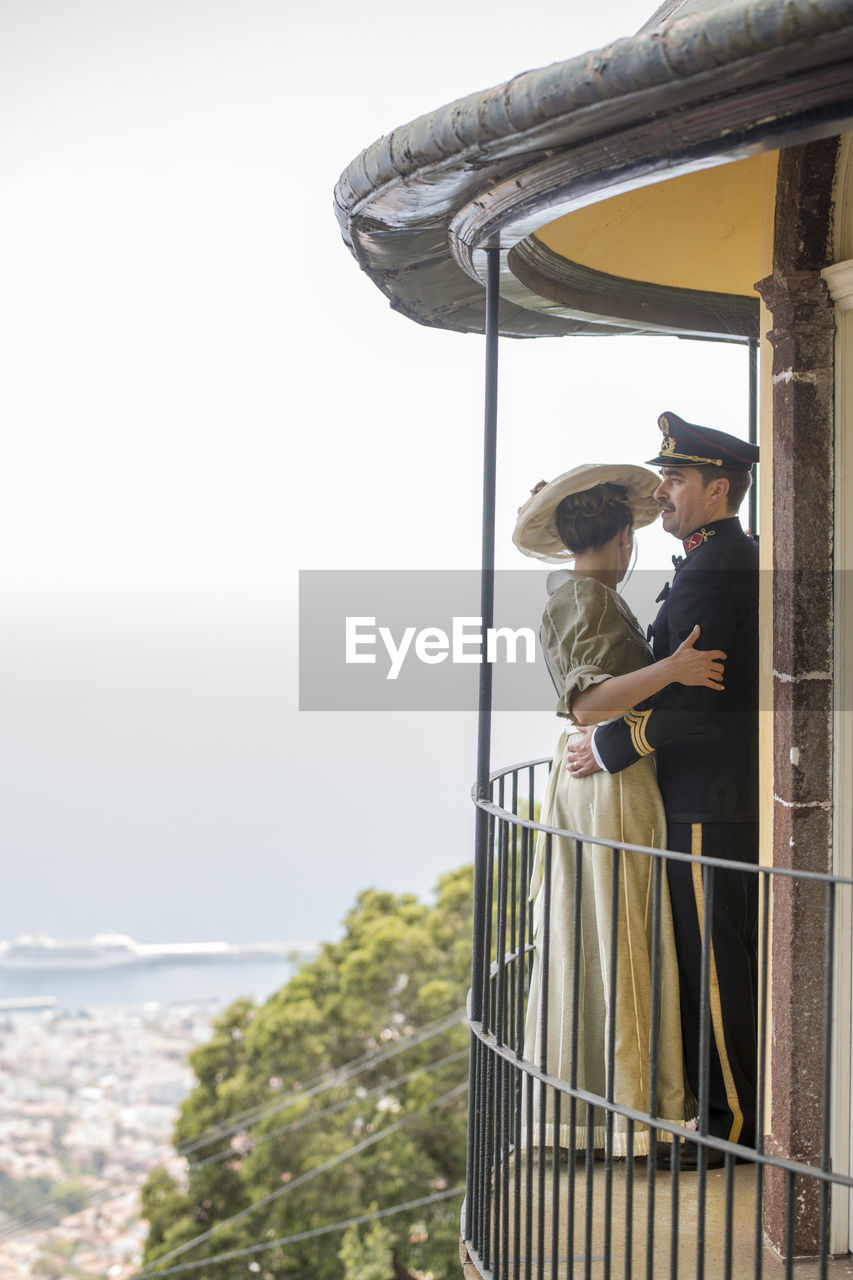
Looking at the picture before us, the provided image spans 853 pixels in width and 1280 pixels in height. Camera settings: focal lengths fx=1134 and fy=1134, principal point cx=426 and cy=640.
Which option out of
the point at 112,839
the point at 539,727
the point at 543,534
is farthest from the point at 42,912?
the point at 543,534

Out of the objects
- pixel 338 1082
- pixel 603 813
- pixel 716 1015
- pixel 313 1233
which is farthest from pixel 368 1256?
pixel 603 813

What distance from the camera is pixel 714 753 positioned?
10.3 ft

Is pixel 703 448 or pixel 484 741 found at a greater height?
pixel 703 448

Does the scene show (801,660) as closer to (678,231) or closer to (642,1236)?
(642,1236)

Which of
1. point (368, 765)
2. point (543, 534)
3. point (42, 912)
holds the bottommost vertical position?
point (42, 912)

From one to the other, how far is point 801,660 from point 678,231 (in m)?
1.82

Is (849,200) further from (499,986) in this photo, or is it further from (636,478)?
(499,986)

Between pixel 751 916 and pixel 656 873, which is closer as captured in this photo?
pixel 656 873

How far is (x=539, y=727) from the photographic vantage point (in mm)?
31797

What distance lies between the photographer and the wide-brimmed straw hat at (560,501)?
3219 mm

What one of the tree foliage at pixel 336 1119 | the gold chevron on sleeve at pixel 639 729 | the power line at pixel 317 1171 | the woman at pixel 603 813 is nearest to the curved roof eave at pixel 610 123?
the woman at pixel 603 813

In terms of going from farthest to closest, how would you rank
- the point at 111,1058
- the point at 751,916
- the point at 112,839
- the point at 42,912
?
the point at 112,839, the point at 42,912, the point at 111,1058, the point at 751,916

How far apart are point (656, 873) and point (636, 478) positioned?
137 cm

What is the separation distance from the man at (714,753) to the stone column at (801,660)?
0.24 m
